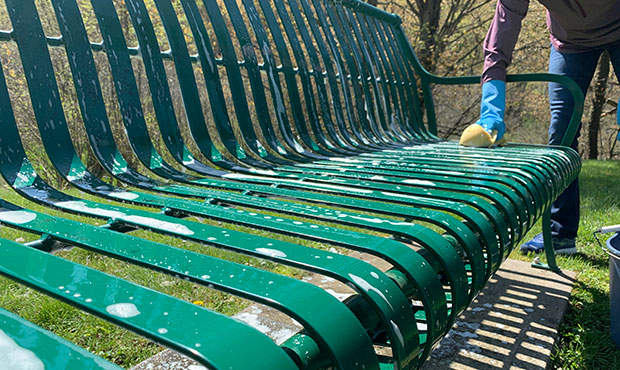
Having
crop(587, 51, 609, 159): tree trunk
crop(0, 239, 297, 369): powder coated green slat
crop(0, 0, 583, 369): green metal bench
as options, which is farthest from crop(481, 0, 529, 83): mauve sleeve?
crop(587, 51, 609, 159): tree trunk

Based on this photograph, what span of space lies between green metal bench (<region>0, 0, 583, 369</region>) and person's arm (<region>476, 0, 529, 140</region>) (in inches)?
7.0

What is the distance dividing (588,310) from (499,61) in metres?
1.14

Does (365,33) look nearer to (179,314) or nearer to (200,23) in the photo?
(200,23)

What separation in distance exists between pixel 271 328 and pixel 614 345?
4.03ft

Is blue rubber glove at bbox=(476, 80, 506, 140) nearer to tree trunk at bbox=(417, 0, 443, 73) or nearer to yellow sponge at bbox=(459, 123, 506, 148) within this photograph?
yellow sponge at bbox=(459, 123, 506, 148)

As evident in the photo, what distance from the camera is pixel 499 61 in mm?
2361

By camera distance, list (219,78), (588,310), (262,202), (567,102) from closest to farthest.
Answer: (262,202) → (219,78) → (588,310) → (567,102)

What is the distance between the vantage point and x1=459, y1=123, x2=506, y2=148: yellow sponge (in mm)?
2383

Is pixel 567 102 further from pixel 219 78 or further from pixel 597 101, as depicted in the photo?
pixel 597 101

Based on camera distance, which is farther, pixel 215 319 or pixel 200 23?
pixel 200 23

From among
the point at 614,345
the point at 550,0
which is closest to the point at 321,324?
the point at 614,345

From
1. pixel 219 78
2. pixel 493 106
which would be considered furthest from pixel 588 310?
pixel 219 78

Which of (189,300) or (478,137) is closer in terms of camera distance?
(189,300)

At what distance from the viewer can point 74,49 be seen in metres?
1.42
